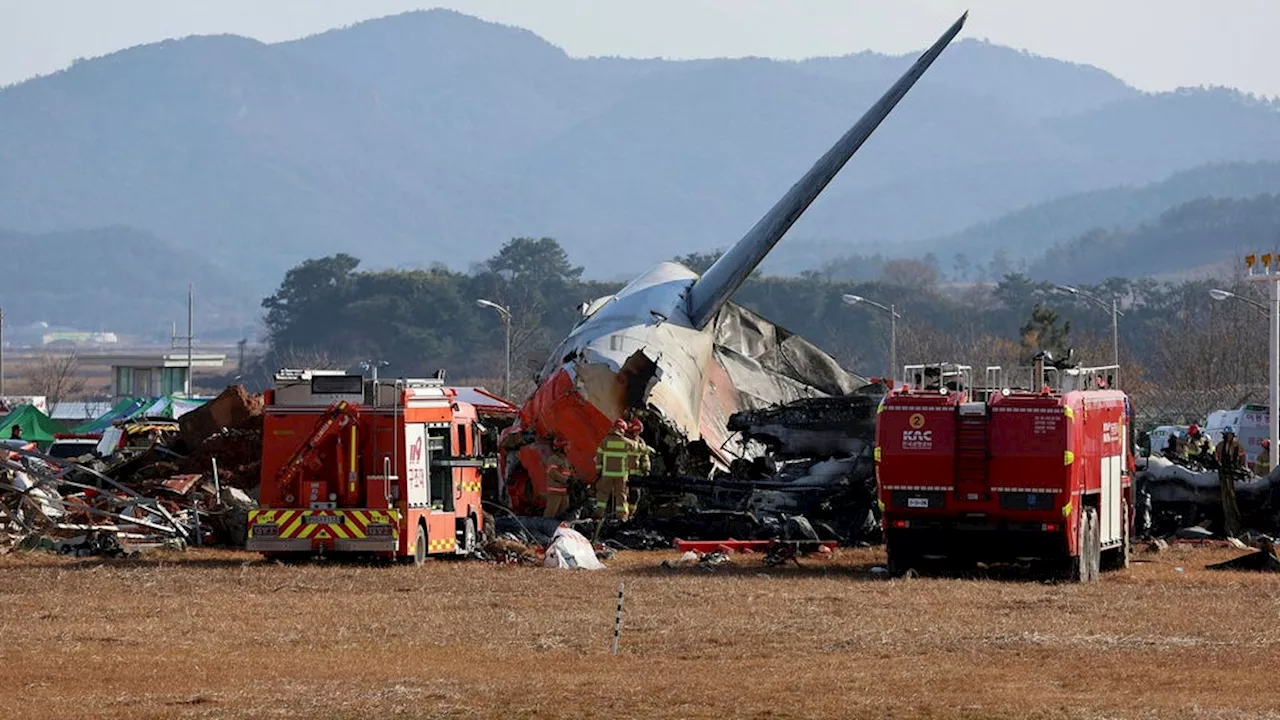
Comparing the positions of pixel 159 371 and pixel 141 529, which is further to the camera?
pixel 159 371

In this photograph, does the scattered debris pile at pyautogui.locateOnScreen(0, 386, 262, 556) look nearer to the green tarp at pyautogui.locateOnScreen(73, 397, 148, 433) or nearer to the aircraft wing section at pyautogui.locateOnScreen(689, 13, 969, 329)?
the aircraft wing section at pyautogui.locateOnScreen(689, 13, 969, 329)

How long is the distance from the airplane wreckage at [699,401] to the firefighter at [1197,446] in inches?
243

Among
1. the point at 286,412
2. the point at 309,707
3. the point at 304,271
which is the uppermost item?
the point at 304,271

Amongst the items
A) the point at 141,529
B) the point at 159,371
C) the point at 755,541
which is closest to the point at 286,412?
the point at 141,529

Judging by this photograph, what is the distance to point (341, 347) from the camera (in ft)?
541

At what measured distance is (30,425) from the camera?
221 feet

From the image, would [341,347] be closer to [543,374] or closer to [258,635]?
[543,374]

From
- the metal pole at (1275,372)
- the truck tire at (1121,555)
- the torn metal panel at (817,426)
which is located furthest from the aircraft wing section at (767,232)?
the truck tire at (1121,555)

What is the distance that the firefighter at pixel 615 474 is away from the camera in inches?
1437

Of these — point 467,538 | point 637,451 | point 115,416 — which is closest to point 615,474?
point 637,451

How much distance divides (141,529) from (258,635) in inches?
497

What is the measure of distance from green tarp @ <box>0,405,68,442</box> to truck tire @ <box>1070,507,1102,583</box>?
145ft

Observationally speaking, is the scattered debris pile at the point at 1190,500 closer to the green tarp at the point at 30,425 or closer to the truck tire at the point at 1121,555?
the truck tire at the point at 1121,555

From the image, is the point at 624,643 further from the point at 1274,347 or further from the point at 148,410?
the point at 148,410
